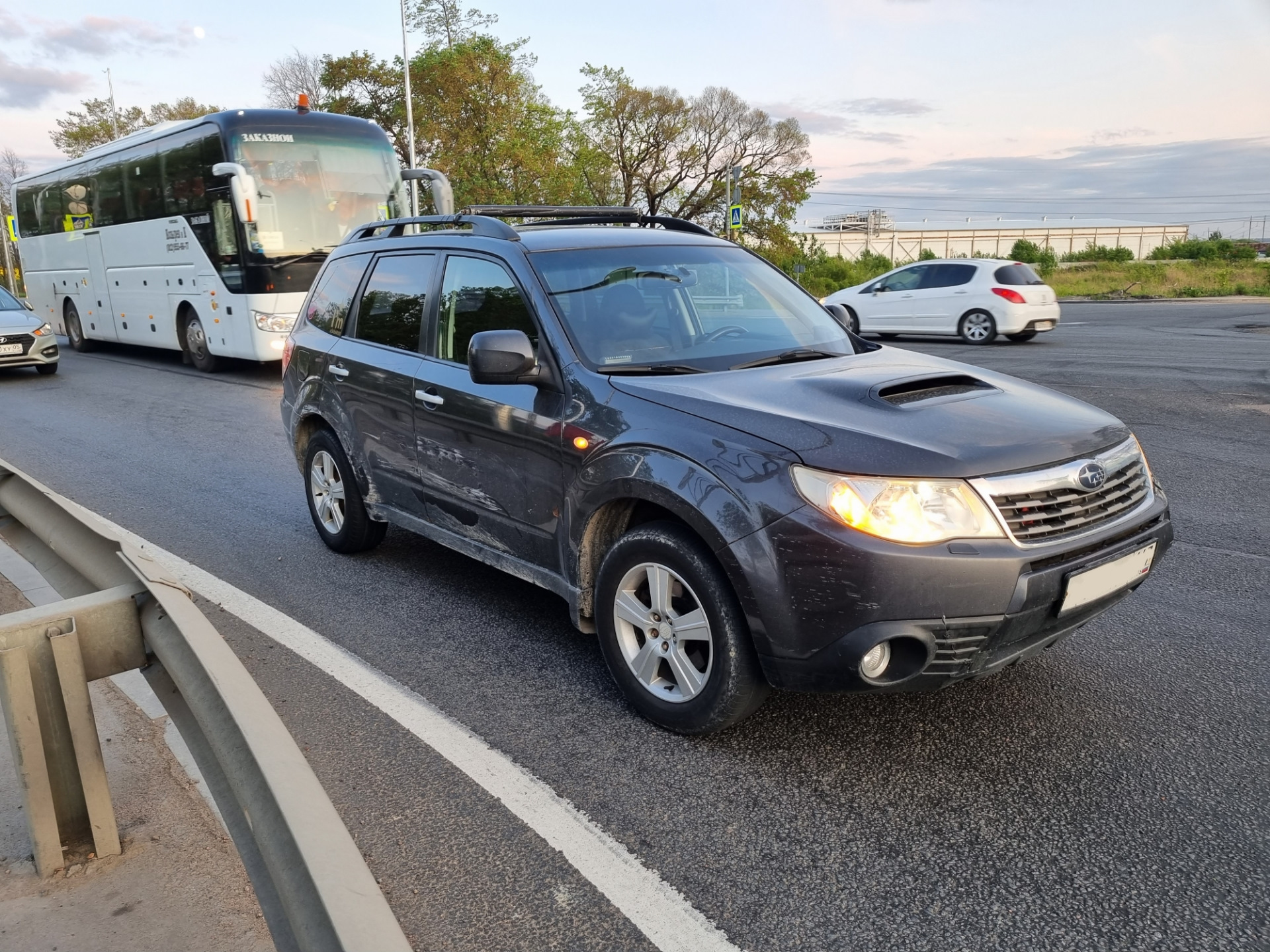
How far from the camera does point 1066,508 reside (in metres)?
3.15

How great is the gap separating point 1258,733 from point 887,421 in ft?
5.73

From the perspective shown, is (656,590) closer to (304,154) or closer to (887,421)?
(887,421)

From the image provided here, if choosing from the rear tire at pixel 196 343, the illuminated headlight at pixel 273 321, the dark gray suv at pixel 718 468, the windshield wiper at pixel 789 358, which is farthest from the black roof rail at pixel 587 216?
the rear tire at pixel 196 343

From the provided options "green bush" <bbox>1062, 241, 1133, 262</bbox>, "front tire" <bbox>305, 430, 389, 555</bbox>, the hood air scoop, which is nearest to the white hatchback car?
"front tire" <bbox>305, 430, 389, 555</bbox>

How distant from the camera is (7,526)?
12.6ft

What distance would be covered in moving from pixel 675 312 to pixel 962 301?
14.6m

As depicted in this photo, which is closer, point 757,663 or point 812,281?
point 757,663

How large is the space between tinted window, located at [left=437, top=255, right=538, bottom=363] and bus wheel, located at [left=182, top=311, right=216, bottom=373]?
1207 centimetres

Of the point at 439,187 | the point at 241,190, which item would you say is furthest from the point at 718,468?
the point at 241,190

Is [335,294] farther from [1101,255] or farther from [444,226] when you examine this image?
[1101,255]

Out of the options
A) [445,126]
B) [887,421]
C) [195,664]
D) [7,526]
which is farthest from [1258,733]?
[445,126]

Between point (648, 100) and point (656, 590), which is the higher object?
point (648, 100)

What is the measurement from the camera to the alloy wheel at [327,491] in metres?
5.65

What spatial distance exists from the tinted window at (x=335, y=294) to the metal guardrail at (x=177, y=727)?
235 cm
